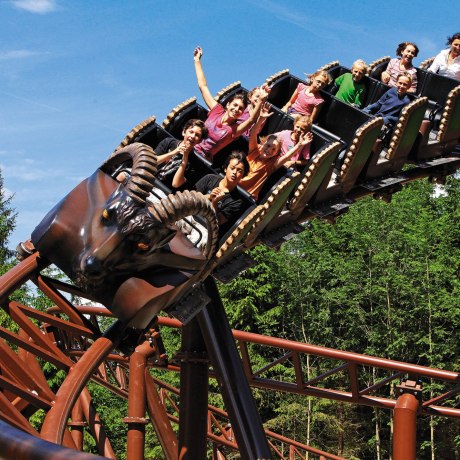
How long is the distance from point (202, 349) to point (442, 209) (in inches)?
789

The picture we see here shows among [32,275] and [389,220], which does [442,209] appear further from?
[32,275]

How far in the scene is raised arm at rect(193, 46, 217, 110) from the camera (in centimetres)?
606

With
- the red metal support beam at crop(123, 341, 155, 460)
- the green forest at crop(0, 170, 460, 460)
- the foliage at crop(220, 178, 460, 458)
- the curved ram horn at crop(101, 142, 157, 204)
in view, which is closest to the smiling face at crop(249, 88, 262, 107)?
the curved ram horn at crop(101, 142, 157, 204)

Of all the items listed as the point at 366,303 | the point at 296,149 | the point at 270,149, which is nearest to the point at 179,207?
the point at 270,149

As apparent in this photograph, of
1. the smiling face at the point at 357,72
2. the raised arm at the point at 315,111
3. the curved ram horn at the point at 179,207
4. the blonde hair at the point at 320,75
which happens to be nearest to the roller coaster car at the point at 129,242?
the curved ram horn at the point at 179,207

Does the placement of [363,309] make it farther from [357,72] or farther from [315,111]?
[315,111]

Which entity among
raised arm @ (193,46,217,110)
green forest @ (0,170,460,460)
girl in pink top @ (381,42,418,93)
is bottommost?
raised arm @ (193,46,217,110)

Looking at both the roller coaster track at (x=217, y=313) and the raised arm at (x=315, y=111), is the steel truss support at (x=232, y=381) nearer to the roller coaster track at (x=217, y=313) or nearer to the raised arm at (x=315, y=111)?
the roller coaster track at (x=217, y=313)

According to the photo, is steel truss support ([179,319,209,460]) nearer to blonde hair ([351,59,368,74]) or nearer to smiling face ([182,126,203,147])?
smiling face ([182,126,203,147])

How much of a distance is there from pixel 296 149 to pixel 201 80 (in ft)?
3.23

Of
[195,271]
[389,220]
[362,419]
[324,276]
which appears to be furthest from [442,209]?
[195,271]

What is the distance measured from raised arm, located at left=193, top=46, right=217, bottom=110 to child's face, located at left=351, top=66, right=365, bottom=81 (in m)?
1.59

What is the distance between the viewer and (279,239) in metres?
5.86

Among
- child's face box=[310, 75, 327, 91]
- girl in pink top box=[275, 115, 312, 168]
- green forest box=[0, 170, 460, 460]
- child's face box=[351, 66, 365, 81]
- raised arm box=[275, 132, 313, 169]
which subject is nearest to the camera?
raised arm box=[275, 132, 313, 169]
